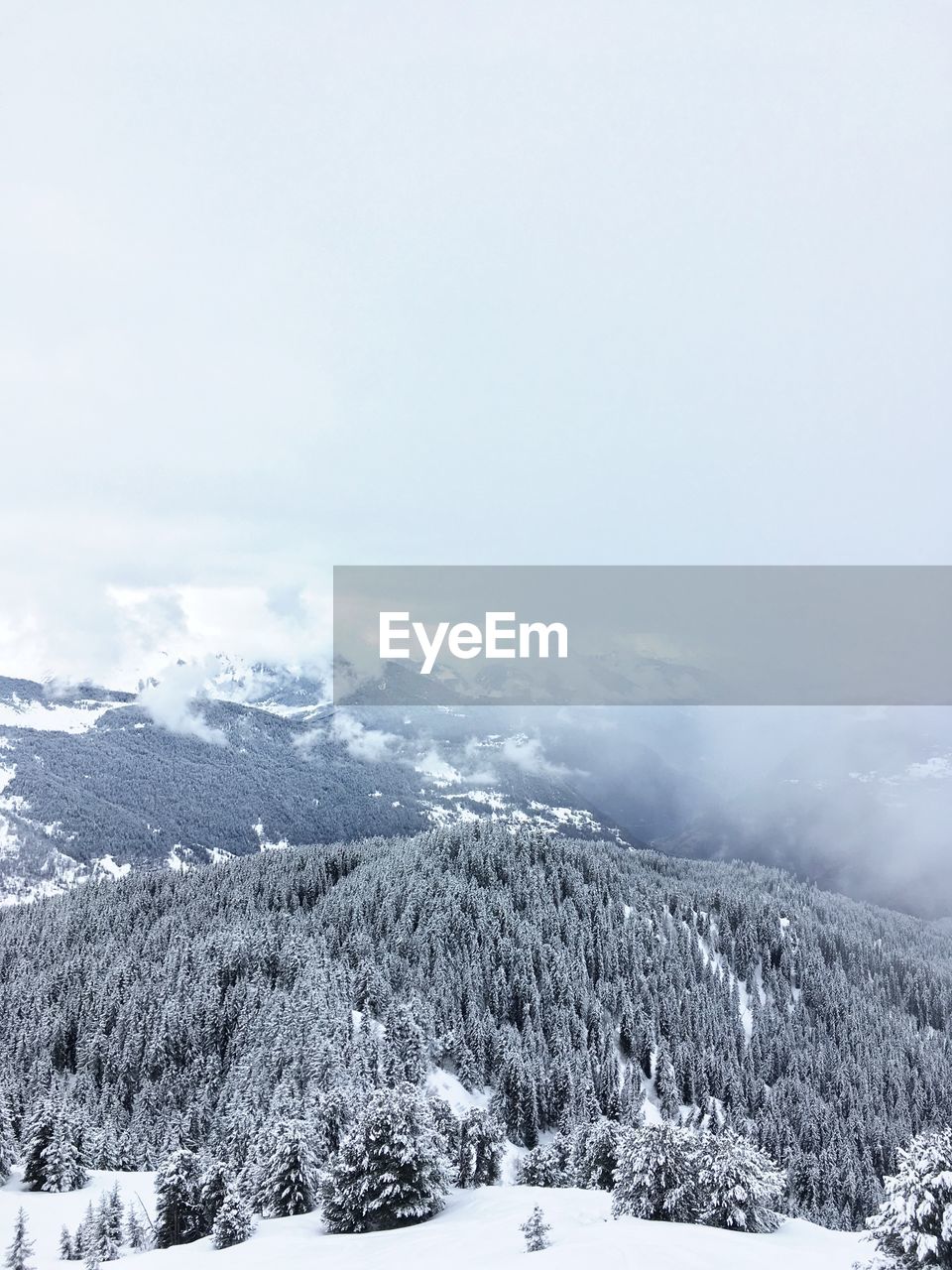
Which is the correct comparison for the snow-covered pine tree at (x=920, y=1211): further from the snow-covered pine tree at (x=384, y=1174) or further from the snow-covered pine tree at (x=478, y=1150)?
the snow-covered pine tree at (x=478, y=1150)

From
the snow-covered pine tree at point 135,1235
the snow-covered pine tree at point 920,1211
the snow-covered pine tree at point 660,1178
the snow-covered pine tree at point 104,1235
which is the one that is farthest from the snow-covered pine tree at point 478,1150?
the snow-covered pine tree at point 920,1211

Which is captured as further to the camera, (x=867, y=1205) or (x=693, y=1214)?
(x=867, y=1205)

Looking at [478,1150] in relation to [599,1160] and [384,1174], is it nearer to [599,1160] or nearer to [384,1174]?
[599,1160]

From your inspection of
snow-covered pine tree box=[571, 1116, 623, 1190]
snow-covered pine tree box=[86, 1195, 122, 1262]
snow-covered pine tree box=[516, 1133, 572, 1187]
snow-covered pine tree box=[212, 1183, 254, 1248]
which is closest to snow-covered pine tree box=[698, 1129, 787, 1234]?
snow-covered pine tree box=[571, 1116, 623, 1190]

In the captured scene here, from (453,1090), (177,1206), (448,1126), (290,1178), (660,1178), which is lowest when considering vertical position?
(453,1090)

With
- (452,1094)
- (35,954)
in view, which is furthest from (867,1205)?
(35,954)

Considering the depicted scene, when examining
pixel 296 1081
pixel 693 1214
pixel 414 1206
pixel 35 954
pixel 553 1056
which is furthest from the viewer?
pixel 35 954

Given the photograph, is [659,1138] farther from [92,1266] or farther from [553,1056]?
[553,1056]

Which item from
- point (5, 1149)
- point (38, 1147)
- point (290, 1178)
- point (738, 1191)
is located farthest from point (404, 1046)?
point (738, 1191)
